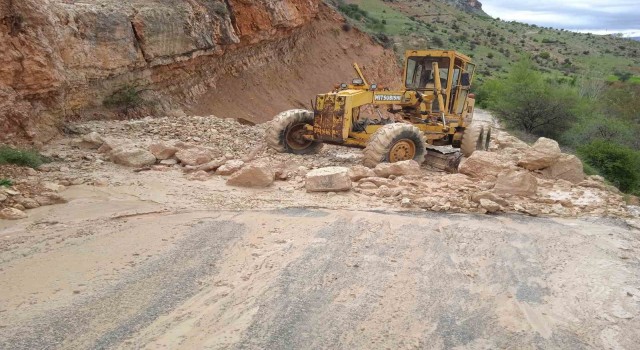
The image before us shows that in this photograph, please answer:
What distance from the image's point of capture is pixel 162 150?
29.7 feet

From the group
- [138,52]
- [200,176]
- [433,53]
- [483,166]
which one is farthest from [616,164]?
[138,52]

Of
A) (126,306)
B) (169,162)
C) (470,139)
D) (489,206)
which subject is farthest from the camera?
(470,139)

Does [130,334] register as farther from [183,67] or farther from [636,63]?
[636,63]

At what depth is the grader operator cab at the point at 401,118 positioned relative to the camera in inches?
387

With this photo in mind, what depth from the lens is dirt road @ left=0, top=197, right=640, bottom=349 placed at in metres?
3.93

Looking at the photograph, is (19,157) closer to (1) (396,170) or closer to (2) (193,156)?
(2) (193,156)

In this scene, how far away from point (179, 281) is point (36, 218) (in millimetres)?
2510

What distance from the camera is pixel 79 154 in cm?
895

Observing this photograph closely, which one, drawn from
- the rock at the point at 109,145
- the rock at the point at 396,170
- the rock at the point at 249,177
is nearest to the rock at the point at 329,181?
the rock at the point at 249,177

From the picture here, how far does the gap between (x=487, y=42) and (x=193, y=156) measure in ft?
203

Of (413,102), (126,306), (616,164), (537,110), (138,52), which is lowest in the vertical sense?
(616,164)

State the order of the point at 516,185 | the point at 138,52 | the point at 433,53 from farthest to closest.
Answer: the point at 138,52, the point at 433,53, the point at 516,185

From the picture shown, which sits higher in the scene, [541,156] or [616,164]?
[541,156]

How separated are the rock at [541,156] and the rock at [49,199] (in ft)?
25.5
